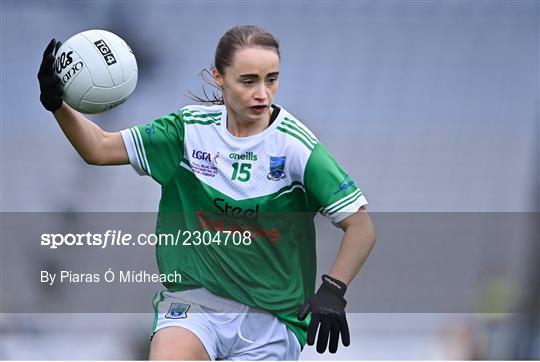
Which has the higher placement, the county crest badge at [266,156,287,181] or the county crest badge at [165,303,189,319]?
the county crest badge at [266,156,287,181]

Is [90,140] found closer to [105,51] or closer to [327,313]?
[105,51]

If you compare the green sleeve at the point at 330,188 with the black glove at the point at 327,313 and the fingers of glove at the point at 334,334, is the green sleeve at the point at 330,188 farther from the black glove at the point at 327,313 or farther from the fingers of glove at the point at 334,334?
the fingers of glove at the point at 334,334

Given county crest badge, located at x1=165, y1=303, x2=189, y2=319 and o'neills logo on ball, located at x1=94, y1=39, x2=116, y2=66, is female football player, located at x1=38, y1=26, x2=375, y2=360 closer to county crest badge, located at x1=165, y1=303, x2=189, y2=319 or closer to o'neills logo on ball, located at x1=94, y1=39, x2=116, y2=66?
county crest badge, located at x1=165, y1=303, x2=189, y2=319

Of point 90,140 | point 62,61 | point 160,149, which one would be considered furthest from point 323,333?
point 62,61

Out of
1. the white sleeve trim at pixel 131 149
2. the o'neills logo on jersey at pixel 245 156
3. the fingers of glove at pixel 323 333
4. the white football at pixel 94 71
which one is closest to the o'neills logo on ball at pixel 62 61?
the white football at pixel 94 71

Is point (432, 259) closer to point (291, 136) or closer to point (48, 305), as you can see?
point (48, 305)

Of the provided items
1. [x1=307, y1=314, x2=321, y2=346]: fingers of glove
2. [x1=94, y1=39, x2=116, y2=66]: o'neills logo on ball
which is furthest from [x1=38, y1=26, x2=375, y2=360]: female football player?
[x1=94, y1=39, x2=116, y2=66]: o'neills logo on ball

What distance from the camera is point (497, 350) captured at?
24.3 feet

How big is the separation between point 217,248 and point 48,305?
302 cm

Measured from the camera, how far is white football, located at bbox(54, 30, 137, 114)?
4.55 m

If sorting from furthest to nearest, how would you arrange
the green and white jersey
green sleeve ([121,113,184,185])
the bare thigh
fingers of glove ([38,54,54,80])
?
green sleeve ([121,113,184,185]) → the green and white jersey → fingers of glove ([38,54,54,80]) → the bare thigh

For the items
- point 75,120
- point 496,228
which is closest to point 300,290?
point 75,120

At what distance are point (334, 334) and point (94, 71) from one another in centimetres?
160

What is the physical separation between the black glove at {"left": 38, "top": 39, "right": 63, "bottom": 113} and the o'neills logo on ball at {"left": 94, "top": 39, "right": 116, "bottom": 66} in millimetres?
219
